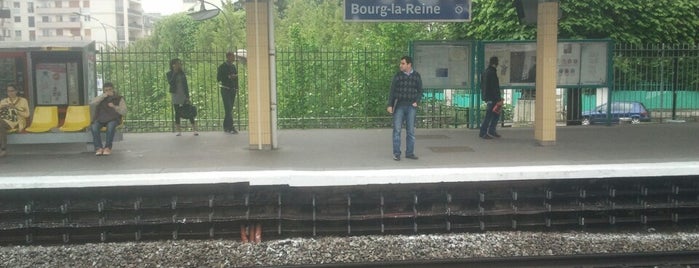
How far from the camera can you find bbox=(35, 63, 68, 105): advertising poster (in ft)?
40.5

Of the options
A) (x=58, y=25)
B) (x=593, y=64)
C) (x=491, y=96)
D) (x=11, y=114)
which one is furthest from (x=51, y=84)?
(x=58, y=25)

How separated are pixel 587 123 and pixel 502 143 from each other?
17.6 feet

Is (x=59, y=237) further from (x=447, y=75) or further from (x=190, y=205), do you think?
(x=447, y=75)

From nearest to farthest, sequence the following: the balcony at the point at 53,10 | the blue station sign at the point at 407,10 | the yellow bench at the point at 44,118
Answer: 1. the yellow bench at the point at 44,118
2. the blue station sign at the point at 407,10
3. the balcony at the point at 53,10

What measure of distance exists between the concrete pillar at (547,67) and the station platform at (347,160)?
0.35 meters

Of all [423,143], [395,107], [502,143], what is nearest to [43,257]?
[395,107]

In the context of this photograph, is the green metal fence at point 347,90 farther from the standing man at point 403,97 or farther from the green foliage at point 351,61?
the standing man at point 403,97

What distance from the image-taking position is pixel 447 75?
47.9 feet

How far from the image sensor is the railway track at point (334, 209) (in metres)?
8.62

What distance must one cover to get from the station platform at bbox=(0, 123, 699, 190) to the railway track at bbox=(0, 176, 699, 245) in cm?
17

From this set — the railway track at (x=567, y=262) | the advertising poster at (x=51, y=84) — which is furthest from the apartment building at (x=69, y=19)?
the railway track at (x=567, y=262)

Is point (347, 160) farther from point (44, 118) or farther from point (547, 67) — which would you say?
point (44, 118)

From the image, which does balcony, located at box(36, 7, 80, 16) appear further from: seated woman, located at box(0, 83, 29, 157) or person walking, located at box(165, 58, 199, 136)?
seated woman, located at box(0, 83, 29, 157)

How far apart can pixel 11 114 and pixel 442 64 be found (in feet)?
28.8
